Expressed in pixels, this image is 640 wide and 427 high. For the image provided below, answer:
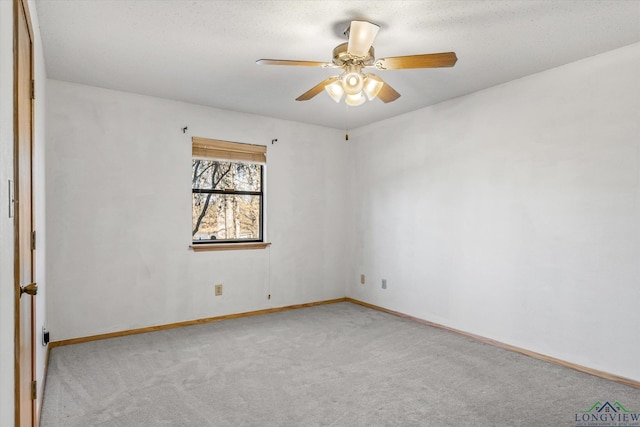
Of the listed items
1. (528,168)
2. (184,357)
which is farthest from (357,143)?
(184,357)

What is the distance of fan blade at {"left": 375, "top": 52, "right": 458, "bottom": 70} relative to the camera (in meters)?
2.19

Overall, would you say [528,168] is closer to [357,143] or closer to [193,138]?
[357,143]

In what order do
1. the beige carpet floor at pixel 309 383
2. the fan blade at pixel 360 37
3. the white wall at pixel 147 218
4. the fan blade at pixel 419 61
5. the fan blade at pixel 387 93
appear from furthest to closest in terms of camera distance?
the white wall at pixel 147 218, the fan blade at pixel 387 93, the beige carpet floor at pixel 309 383, the fan blade at pixel 419 61, the fan blade at pixel 360 37

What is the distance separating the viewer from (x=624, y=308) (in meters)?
2.78

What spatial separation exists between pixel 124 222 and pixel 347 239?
9.21 ft

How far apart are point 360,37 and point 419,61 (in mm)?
397

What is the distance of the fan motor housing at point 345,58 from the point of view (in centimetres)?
242

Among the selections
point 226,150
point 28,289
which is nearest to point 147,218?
point 226,150

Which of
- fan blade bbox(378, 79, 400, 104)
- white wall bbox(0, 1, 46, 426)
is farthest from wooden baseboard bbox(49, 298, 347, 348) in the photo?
fan blade bbox(378, 79, 400, 104)

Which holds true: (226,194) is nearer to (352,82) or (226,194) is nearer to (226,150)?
(226,150)

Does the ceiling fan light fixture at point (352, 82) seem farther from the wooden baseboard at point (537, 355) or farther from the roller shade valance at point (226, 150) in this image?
the wooden baseboard at point (537, 355)

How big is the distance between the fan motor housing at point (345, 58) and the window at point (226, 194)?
7.20 ft

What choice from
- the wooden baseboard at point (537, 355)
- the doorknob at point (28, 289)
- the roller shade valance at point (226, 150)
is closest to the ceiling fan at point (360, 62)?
the doorknob at point (28, 289)

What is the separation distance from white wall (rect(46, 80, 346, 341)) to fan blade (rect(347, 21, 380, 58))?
2.48 metres
